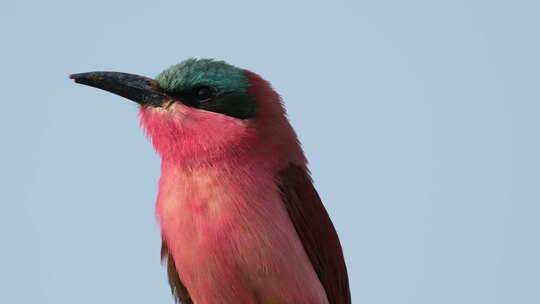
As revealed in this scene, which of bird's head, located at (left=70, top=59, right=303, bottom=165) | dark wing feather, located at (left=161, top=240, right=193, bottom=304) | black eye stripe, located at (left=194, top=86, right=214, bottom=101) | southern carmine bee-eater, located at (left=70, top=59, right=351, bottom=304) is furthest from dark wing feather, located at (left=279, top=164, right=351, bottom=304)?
dark wing feather, located at (left=161, top=240, right=193, bottom=304)

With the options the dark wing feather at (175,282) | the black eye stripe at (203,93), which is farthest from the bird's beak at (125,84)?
the dark wing feather at (175,282)

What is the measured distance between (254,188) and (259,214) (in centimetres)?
13

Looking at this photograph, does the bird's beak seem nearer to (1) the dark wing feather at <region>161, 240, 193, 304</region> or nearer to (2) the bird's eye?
(2) the bird's eye

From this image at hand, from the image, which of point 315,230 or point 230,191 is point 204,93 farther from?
point 315,230

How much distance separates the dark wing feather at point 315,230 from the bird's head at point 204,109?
175 millimetres

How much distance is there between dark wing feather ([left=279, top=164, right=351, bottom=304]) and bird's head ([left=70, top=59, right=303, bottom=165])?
0.57 feet

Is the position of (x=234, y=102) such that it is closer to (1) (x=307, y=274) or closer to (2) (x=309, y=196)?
(2) (x=309, y=196)

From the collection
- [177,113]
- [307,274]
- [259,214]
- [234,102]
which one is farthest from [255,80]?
[307,274]

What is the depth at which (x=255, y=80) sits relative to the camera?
12.5ft

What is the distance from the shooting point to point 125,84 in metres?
3.75

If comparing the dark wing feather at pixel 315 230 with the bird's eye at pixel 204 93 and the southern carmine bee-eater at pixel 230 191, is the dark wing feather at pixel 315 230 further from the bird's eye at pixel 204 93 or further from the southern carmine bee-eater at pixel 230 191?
the bird's eye at pixel 204 93

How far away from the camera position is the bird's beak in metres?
3.68

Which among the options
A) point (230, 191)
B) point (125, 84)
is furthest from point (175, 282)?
point (125, 84)

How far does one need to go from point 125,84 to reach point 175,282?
1059 millimetres
